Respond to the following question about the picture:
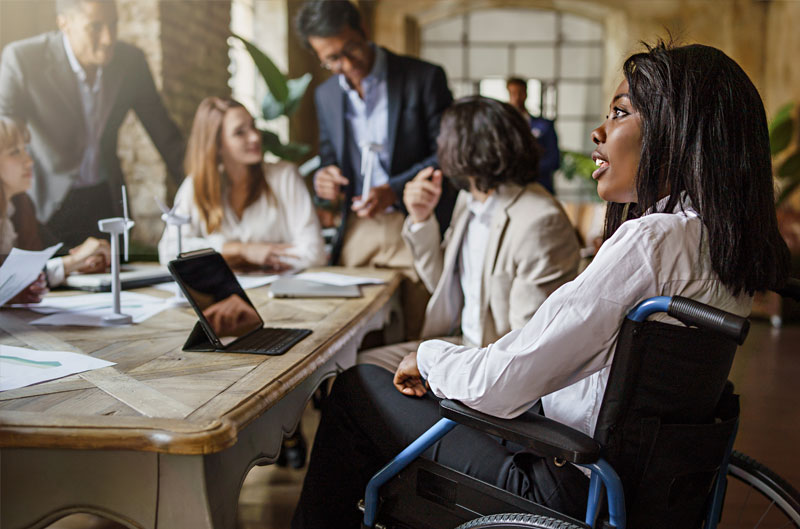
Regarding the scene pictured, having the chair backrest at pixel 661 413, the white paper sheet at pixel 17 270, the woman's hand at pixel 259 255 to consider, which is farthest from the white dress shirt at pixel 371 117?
the chair backrest at pixel 661 413

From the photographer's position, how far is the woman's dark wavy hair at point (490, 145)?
7.34ft

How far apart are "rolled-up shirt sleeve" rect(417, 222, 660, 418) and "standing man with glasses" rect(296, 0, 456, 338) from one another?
1745 mm

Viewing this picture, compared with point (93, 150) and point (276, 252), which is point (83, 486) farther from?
point (276, 252)

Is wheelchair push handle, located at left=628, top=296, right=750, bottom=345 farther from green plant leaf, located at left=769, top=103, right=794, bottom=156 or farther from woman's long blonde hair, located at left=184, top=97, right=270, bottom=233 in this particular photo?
green plant leaf, located at left=769, top=103, right=794, bottom=156

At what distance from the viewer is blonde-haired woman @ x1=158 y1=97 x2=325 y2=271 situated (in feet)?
8.84

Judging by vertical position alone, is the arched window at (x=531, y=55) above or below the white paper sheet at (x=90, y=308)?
above

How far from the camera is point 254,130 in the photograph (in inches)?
109

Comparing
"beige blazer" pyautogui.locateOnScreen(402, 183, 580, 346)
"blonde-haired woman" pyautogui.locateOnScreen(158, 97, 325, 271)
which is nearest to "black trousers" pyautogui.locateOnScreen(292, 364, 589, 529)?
"beige blazer" pyautogui.locateOnScreen(402, 183, 580, 346)

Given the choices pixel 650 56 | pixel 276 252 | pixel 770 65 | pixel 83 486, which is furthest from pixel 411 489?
pixel 770 65

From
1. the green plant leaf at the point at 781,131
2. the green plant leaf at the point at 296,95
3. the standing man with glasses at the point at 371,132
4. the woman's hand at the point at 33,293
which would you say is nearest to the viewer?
the woman's hand at the point at 33,293

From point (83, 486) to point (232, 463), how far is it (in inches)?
8.3

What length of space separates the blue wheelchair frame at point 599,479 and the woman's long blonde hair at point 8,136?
4.02 feet

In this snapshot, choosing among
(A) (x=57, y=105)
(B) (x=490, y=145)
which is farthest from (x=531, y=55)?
(A) (x=57, y=105)

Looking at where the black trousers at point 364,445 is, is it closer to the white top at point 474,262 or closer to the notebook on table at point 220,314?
the notebook on table at point 220,314
